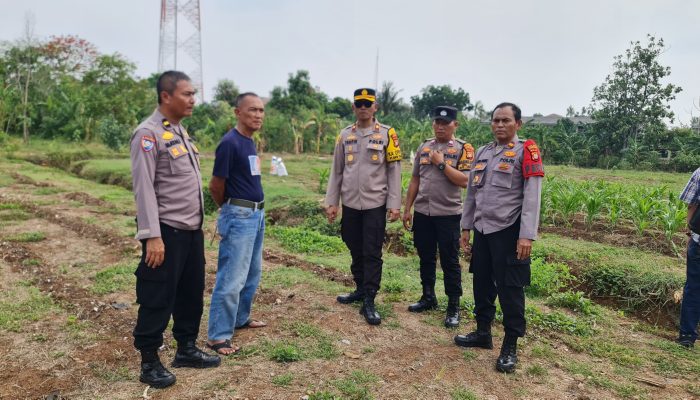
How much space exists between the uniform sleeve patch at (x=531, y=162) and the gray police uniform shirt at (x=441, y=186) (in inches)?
32.5

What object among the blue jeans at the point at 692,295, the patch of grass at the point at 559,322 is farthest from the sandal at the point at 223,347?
the blue jeans at the point at 692,295

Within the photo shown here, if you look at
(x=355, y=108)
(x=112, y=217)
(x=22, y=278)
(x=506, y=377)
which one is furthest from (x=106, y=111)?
(x=506, y=377)

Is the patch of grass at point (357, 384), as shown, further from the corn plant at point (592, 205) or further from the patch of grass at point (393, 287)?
the corn plant at point (592, 205)

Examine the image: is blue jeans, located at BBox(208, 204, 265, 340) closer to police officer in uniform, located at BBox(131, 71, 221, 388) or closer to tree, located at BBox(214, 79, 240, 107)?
police officer in uniform, located at BBox(131, 71, 221, 388)

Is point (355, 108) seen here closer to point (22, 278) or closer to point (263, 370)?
point (263, 370)

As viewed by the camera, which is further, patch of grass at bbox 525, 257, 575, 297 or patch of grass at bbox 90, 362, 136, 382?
patch of grass at bbox 525, 257, 575, 297

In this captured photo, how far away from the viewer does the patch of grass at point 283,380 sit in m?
3.06

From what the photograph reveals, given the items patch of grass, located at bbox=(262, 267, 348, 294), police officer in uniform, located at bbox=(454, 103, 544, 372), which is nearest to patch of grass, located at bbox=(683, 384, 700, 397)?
police officer in uniform, located at bbox=(454, 103, 544, 372)

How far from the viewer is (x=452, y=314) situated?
415 cm

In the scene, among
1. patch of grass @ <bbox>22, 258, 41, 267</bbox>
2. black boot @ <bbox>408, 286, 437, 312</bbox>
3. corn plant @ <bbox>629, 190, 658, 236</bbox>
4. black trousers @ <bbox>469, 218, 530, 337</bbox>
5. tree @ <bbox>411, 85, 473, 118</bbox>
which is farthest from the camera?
tree @ <bbox>411, 85, 473, 118</bbox>

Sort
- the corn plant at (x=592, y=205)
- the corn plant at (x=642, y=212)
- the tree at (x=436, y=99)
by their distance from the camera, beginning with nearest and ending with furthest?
1. the corn plant at (x=642, y=212)
2. the corn plant at (x=592, y=205)
3. the tree at (x=436, y=99)

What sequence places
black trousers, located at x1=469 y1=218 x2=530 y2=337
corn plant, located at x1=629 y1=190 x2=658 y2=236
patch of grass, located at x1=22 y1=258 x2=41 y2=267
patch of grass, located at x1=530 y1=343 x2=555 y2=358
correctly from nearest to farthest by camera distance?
black trousers, located at x1=469 y1=218 x2=530 y2=337, patch of grass, located at x1=530 y1=343 x2=555 y2=358, patch of grass, located at x1=22 y1=258 x2=41 y2=267, corn plant, located at x1=629 y1=190 x2=658 y2=236

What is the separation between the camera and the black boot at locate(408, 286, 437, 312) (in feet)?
14.4

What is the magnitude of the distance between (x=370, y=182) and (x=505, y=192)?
1141mm
